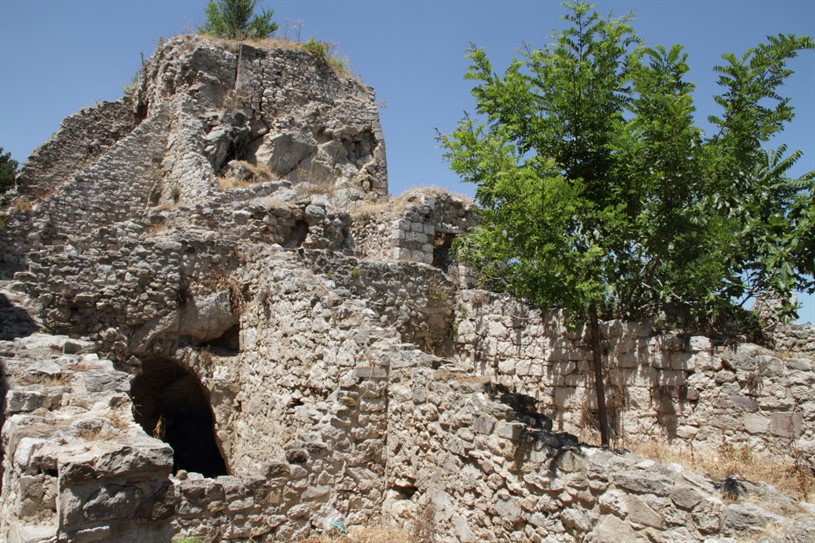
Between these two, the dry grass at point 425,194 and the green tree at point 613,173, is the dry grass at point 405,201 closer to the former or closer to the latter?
the dry grass at point 425,194

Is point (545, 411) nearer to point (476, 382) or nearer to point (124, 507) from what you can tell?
point (476, 382)

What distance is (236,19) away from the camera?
80.5ft

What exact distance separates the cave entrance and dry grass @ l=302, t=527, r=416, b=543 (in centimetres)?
662

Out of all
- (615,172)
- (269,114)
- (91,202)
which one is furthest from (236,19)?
(615,172)

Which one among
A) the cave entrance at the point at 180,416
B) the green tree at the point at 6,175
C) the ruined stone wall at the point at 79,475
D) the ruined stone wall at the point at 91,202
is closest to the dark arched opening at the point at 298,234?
the cave entrance at the point at 180,416

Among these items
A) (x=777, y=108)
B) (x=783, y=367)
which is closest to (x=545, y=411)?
(x=783, y=367)

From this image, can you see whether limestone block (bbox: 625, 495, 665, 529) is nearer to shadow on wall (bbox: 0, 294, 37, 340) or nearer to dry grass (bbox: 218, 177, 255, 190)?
shadow on wall (bbox: 0, 294, 37, 340)

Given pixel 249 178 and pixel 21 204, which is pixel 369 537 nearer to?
pixel 249 178

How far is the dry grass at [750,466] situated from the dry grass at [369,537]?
355cm

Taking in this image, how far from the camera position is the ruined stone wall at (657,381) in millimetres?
7988

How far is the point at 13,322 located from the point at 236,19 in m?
19.1

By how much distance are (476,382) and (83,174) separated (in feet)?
45.0

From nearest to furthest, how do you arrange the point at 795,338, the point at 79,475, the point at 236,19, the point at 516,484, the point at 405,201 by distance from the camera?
the point at 79,475 → the point at 516,484 → the point at 795,338 → the point at 405,201 → the point at 236,19

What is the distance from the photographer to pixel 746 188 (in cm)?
916
